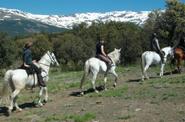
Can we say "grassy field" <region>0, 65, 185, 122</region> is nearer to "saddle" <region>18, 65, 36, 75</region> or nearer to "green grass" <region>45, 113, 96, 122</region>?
"green grass" <region>45, 113, 96, 122</region>

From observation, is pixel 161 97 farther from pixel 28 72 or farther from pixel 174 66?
pixel 174 66

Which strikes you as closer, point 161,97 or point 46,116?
point 46,116

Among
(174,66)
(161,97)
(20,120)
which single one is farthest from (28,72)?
(174,66)

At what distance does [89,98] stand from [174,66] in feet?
39.9

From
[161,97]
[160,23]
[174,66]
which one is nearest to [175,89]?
[161,97]

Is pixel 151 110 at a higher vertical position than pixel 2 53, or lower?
lower

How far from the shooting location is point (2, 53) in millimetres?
74875

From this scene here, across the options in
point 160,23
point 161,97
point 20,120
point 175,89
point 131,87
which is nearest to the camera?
point 20,120

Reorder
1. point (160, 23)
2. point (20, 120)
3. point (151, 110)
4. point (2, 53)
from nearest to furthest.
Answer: point (151, 110) → point (20, 120) → point (2, 53) → point (160, 23)

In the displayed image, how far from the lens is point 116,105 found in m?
20.9

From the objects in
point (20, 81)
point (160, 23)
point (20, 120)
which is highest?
point (160, 23)

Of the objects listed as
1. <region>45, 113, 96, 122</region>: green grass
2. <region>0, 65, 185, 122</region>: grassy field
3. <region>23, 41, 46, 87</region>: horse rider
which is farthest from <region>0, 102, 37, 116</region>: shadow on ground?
<region>45, 113, 96, 122</region>: green grass

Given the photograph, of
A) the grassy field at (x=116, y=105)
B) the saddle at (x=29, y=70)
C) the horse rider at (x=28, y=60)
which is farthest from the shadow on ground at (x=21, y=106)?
the saddle at (x=29, y=70)

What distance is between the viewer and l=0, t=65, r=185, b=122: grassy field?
18234mm
